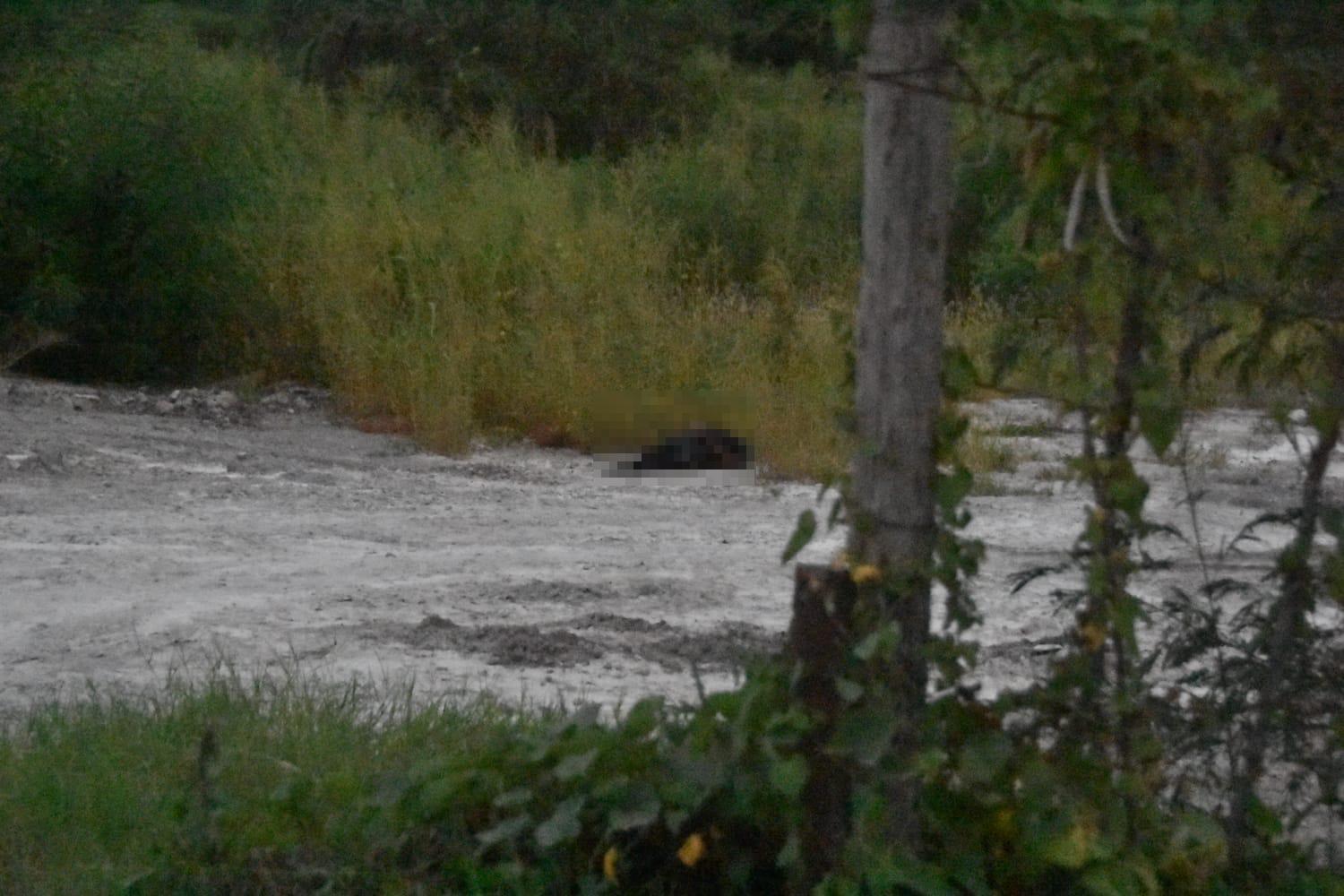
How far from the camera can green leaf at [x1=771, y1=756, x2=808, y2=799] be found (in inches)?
138

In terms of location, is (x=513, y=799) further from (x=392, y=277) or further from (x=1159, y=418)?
(x=392, y=277)

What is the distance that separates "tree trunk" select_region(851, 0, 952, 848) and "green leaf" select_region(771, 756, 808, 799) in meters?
0.23

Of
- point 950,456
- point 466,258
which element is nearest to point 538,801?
point 950,456

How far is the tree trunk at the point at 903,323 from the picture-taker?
3.54 metres

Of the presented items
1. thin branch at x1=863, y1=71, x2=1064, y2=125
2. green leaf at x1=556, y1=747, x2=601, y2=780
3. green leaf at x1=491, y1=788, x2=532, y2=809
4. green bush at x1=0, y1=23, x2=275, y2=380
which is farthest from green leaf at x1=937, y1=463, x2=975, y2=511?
green bush at x1=0, y1=23, x2=275, y2=380

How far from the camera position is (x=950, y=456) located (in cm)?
367

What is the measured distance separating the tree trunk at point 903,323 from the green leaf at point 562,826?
2.20 feet

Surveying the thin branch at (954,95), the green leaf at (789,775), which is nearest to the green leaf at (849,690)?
the green leaf at (789,775)

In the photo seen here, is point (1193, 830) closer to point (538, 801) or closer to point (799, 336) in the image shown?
point (538, 801)

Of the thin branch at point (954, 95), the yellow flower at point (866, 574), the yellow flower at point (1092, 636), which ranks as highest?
the thin branch at point (954, 95)

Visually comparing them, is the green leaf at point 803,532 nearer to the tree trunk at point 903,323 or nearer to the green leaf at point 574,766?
the tree trunk at point 903,323

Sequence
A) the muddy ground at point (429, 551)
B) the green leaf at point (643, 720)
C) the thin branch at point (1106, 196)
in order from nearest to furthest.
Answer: the thin branch at point (1106, 196) → the green leaf at point (643, 720) → the muddy ground at point (429, 551)

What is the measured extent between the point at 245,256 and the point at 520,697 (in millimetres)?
9312

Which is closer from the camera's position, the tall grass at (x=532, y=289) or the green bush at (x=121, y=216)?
the tall grass at (x=532, y=289)
